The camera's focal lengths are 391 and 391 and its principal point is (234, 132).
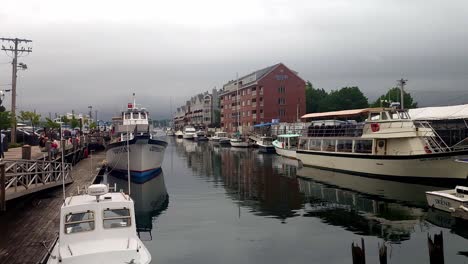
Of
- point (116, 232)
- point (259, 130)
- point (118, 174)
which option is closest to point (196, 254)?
point (116, 232)

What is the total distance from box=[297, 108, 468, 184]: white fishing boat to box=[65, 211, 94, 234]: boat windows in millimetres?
27331

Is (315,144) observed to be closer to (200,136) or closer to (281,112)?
(281,112)

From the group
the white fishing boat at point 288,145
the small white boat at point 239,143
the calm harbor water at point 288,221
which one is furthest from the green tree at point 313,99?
the calm harbor water at point 288,221

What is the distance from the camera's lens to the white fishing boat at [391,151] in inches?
1214

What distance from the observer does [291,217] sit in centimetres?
2309

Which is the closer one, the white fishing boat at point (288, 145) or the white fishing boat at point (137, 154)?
the white fishing boat at point (137, 154)

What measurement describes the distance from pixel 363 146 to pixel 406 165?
5562mm

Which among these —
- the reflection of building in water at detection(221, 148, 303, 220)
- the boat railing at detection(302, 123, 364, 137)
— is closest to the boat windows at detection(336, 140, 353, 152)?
the boat railing at detection(302, 123, 364, 137)

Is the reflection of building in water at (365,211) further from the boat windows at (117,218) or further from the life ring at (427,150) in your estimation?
the boat windows at (117,218)

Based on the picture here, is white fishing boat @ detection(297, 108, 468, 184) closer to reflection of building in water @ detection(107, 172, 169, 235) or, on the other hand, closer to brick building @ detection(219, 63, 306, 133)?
reflection of building in water @ detection(107, 172, 169, 235)

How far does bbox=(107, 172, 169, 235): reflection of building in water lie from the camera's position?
23.0m

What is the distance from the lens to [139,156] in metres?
36.7

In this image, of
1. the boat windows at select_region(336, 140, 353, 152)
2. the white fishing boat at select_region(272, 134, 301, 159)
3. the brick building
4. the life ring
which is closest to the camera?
the life ring

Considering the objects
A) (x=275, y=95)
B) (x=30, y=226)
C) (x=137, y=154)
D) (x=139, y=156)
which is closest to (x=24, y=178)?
(x=30, y=226)
